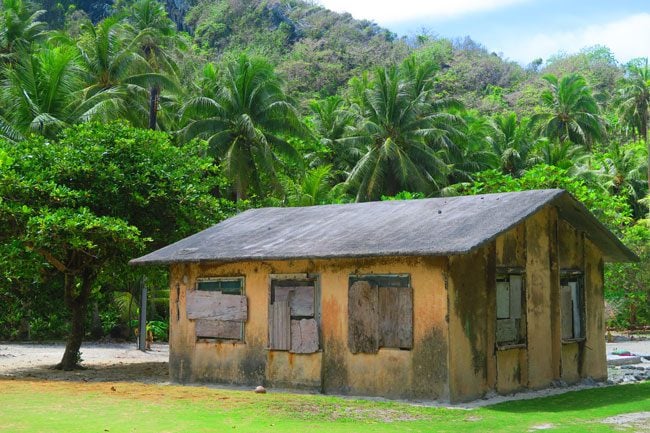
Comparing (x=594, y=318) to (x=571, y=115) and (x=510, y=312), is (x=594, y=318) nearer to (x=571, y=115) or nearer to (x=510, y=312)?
(x=510, y=312)

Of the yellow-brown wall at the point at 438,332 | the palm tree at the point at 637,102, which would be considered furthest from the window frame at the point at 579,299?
the palm tree at the point at 637,102

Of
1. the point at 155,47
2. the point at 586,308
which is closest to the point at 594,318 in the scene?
the point at 586,308

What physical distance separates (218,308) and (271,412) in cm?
444

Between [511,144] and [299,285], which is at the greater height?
[511,144]

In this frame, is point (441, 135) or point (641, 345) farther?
point (441, 135)

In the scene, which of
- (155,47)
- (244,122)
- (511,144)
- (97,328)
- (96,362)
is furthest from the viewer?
(511,144)

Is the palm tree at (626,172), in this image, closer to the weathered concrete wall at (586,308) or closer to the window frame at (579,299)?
the weathered concrete wall at (586,308)

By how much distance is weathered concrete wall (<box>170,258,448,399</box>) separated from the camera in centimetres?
1443

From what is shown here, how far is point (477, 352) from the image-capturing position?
14.9 metres

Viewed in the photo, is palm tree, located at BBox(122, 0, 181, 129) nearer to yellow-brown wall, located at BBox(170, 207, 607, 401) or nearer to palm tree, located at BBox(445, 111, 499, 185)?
palm tree, located at BBox(445, 111, 499, 185)

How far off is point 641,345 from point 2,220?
21.4 metres

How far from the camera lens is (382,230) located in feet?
52.1

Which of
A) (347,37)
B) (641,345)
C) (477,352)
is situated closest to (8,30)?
(641,345)

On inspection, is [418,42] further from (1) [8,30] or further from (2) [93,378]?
(2) [93,378]
